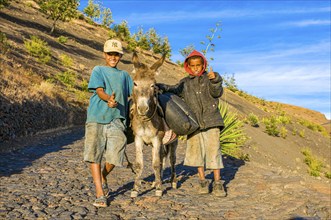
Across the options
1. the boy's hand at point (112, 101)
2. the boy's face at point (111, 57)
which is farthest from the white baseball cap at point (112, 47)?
the boy's hand at point (112, 101)

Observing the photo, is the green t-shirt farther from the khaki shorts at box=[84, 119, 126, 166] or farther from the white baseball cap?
the white baseball cap

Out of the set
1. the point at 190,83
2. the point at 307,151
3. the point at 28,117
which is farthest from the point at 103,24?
the point at 190,83

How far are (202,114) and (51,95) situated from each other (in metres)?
12.5

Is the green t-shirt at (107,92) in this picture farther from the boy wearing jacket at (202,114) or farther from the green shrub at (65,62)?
the green shrub at (65,62)

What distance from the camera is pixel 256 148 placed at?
64.4ft

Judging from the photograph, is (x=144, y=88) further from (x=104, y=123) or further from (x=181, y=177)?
(x=181, y=177)

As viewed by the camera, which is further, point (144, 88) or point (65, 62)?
point (65, 62)

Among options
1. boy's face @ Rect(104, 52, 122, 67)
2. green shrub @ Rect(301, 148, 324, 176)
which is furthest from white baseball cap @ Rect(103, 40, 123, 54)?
green shrub @ Rect(301, 148, 324, 176)

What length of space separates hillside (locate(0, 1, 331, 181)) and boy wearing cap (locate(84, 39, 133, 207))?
271 inches

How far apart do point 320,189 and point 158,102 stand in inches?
162

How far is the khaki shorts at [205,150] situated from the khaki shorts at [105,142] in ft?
5.12

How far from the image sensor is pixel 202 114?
253 inches

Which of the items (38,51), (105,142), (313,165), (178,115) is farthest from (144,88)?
(38,51)

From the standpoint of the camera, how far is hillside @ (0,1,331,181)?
13.5 m
